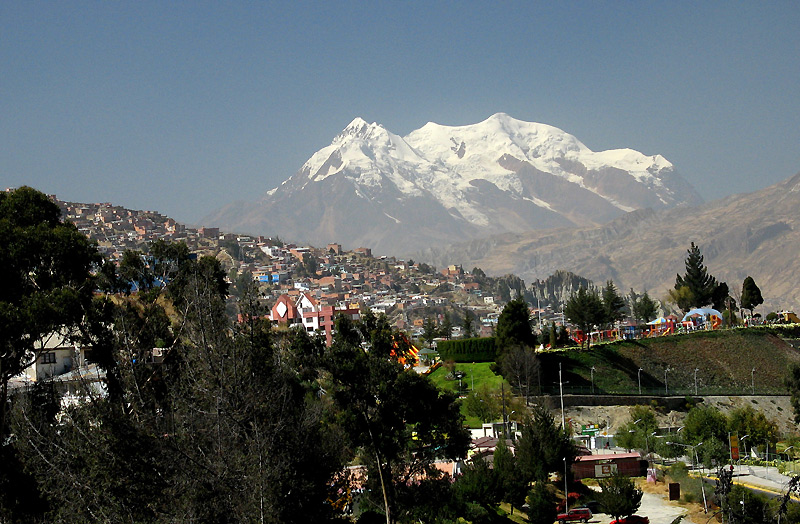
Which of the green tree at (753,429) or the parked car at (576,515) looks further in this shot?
the green tree at (753,429)

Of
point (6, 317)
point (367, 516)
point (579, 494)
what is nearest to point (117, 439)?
point (6, 317)

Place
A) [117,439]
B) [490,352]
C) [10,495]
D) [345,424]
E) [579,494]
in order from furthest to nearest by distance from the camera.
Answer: [490,352]
[579,494]
[345,424]
[10,495]
[117,439]

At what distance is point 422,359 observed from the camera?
76.8 meters

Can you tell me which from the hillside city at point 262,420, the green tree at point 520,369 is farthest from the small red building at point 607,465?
the green tree at point 520,369

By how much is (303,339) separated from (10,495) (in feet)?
30.6

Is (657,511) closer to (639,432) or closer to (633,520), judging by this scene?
(633,520)

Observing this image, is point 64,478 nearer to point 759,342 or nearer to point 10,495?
point 10,495

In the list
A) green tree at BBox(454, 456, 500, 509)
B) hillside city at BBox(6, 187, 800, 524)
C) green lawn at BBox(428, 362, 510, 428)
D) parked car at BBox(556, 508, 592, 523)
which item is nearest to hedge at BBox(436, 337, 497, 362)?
A: green lawn at BBox(428, 362, 510, 428)

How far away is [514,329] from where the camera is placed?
62938 millimetres

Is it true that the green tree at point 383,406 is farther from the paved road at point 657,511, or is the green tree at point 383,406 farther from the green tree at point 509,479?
the paved road at point 657,511

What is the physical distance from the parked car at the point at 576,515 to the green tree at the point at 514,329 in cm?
2717

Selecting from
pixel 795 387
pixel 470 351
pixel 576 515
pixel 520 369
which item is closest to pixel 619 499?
pixel 576 515

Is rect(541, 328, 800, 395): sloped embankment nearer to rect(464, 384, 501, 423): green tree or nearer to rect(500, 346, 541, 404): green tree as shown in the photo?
rect(500, 346, 541, 404): green tree

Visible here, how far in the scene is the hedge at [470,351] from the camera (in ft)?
222
